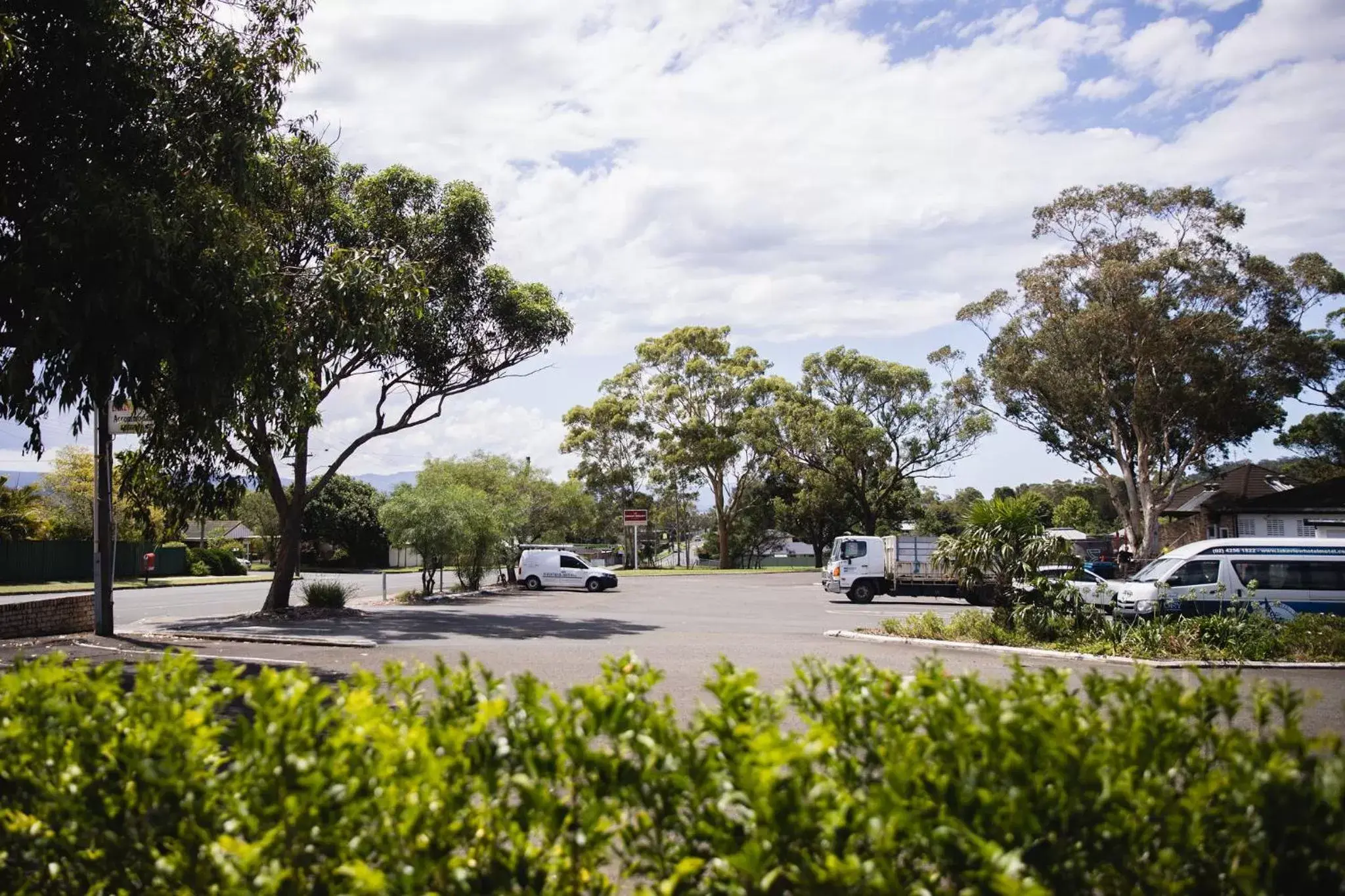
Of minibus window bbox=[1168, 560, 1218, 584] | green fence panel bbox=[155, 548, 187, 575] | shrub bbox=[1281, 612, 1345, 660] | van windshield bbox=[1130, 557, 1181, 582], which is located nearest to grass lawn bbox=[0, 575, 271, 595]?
green fence panel bbox=[155, 548, 187, 575]

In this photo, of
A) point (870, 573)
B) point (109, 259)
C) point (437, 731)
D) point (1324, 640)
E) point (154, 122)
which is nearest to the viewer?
point (437, 731)

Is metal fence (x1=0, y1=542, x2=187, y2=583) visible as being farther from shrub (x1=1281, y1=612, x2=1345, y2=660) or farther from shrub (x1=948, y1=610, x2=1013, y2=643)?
shrub (x1=1281, y1=612, x2=1345, y2=660)

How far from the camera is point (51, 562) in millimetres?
42312

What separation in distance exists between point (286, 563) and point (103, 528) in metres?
7.61

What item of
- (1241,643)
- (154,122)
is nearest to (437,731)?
(154,122)

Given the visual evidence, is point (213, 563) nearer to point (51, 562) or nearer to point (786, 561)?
point (51, 562)

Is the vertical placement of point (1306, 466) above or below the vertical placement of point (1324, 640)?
above

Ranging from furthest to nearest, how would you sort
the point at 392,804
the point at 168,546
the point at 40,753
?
the point at 168,546 < the point at 40,753 < the point at 392,804

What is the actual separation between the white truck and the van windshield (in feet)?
33.0

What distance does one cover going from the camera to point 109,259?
30.6 feet

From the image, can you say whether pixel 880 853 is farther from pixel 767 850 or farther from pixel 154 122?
pixel 154 122

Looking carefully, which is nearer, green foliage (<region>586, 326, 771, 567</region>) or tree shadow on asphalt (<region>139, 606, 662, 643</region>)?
tree shadow on asphalt (<region>139, 606, 662, 643</region>)

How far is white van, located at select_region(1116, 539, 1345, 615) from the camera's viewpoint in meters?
18.7

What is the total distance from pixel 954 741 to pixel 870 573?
2888 centimetres
